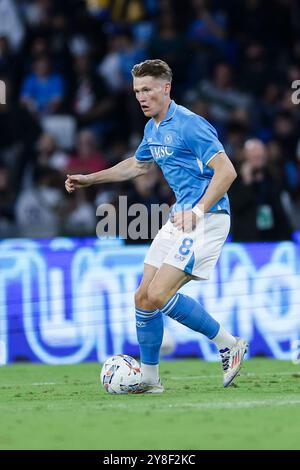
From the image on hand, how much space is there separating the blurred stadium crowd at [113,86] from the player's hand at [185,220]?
18.1 feet

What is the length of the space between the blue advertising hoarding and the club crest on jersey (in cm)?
347

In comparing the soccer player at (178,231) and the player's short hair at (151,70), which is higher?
the player's short hair at (151,70)

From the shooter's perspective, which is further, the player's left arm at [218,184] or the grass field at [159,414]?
the player's left arm at [218,184]

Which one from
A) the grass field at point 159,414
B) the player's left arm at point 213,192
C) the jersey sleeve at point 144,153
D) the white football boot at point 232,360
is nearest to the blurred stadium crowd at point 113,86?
the grass field at point 159,414

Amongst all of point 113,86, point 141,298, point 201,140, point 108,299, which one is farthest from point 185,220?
point 113,86

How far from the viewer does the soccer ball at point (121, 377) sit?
7.87m

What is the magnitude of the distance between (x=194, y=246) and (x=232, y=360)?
0.84 m

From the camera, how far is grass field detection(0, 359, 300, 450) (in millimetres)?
5656

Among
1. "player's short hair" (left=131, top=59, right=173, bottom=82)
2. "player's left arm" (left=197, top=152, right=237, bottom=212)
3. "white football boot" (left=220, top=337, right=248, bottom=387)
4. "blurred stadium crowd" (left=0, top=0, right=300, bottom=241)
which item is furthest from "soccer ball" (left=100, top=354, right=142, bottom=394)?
"blurred stadium crowd" (left=0, top=0, right=300, bottom=241)

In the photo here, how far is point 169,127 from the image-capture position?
25.8ft

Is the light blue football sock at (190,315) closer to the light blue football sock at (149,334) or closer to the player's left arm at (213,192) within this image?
the light blue football sock at (149,334)

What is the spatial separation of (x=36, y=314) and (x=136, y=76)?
403 cm

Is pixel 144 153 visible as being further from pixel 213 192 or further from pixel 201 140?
pixel 213 192

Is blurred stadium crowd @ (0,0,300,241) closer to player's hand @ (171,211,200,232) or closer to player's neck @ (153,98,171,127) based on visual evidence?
player's neck @ (153,98,171,127)
